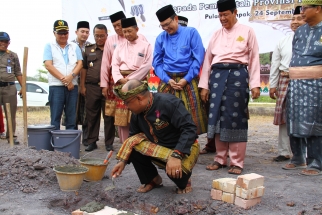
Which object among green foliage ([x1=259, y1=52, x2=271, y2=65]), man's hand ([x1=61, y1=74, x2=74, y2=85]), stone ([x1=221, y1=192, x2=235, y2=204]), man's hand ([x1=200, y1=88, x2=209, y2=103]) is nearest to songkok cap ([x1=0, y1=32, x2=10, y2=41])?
man's hand ([x1=61, y1=74, x2=74, y2=85])

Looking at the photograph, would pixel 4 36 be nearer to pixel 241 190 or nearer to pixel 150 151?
pixel 150 151

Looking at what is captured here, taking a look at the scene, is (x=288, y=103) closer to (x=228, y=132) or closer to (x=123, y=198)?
(x=228, y=132)

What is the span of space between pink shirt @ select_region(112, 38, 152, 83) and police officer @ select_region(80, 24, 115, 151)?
0.59 m

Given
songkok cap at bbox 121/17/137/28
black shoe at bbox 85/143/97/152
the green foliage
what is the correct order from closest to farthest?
songkok cap at bbox 121/17/137/28 → black shoe at bbox 85/143/97/152 → the green foliage

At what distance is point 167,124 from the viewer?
11.9 ft

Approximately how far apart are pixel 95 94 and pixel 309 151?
337 cm

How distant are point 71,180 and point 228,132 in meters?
1.90

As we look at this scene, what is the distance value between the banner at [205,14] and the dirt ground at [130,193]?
3512 millimetres

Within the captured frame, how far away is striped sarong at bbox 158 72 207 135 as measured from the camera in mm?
5016

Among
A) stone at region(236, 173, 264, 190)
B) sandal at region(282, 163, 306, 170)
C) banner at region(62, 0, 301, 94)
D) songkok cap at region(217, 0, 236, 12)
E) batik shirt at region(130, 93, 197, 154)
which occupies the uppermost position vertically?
banner at region(62, 0, 301, 94)

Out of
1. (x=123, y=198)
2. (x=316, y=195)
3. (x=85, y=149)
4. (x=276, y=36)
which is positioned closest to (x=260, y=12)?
(x=276, y=36)

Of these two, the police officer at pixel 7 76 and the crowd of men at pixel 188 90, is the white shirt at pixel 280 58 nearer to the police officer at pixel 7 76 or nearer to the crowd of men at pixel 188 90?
the crowd of men at pixel 188 90

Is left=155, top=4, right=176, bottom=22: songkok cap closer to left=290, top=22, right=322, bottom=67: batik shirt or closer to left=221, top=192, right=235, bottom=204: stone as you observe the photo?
left=290, top=22, right=322, bottom=67: batik shirt

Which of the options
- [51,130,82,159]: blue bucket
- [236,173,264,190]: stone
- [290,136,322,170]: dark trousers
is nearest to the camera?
[236,173,264,190]: stone
